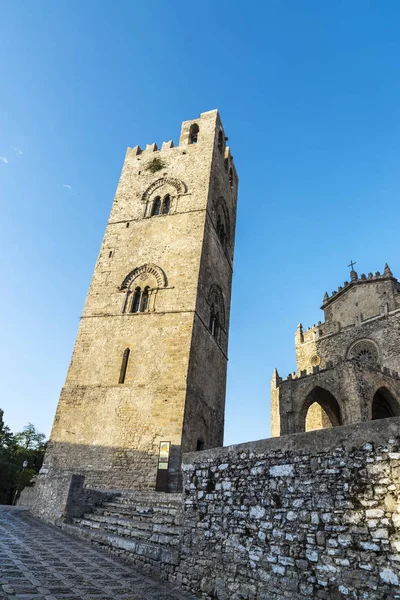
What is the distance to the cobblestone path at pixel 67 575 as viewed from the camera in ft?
13.5

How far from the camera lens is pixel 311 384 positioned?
52.2 feet

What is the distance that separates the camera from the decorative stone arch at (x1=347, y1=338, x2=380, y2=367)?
2022cm

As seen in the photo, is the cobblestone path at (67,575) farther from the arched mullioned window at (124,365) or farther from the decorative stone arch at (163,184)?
the decorative stone arch at (163,184)

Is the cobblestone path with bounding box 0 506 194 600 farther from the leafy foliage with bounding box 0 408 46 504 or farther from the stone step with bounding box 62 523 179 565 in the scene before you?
the leafy foliage with bounding box 0 408 46 504

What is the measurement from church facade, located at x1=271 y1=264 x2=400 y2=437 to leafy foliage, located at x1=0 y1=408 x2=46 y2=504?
16.6 meters

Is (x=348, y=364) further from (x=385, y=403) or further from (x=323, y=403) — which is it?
(x=385, y=403)

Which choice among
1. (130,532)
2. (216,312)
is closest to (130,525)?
(130,532)

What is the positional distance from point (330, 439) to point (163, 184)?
16354mm

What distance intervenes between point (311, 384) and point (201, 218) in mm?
8486

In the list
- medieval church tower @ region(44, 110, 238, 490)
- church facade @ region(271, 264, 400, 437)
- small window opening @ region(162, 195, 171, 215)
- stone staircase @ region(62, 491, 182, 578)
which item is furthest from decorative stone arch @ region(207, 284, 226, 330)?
stone staircase @ region(62, 491, 182, 578)

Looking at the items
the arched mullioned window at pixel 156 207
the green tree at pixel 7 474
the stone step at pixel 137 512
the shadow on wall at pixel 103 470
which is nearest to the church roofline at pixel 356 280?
the arched mullioned window at pixel 156 207

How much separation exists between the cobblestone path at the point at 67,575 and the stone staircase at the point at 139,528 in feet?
0.69

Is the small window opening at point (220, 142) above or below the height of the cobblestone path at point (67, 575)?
above

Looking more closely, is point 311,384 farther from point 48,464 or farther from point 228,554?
point 228,554
